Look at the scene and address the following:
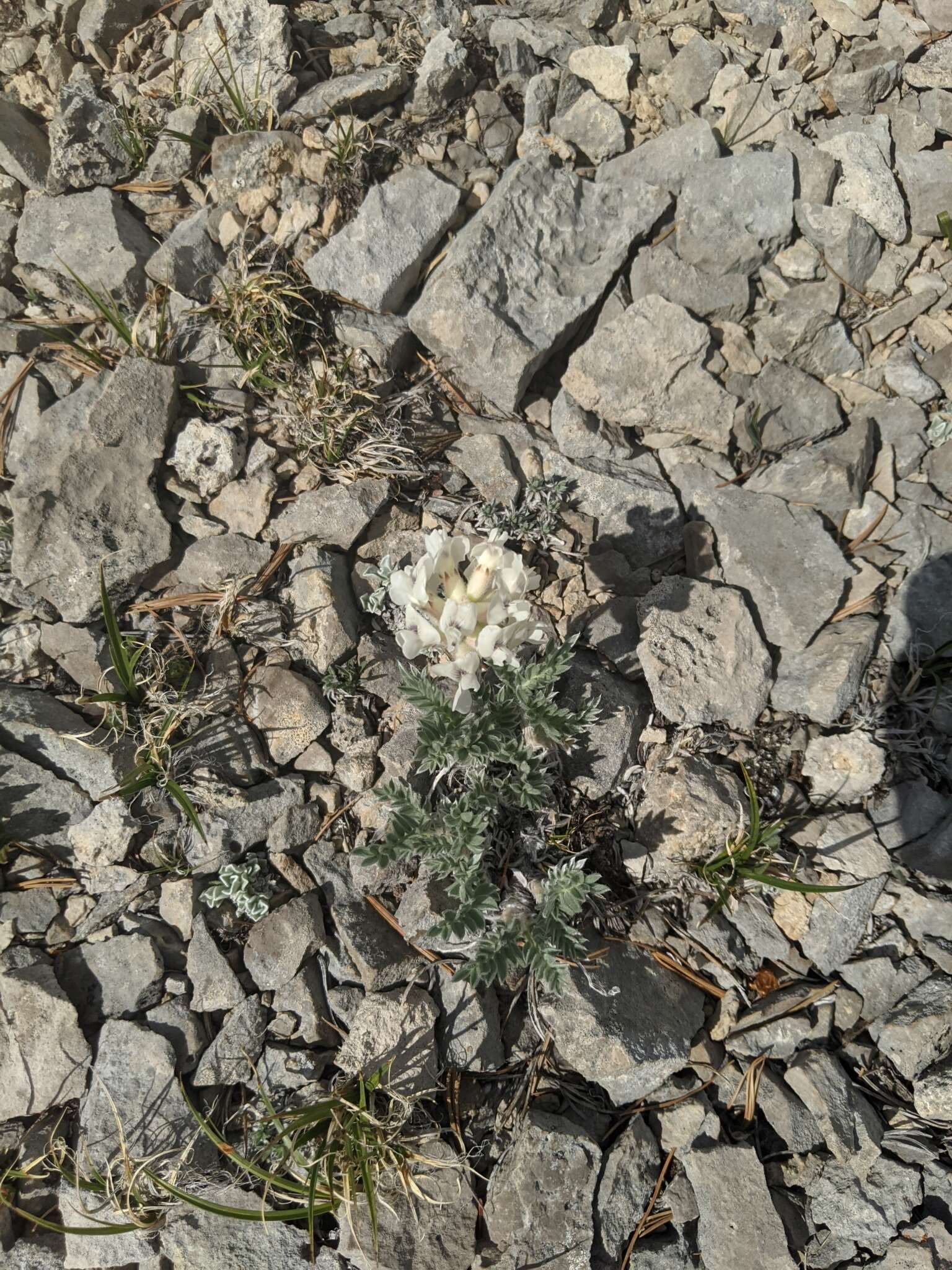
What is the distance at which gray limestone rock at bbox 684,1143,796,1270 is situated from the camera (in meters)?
2.88

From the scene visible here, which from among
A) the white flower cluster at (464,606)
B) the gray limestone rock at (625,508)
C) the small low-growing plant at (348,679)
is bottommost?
the small low-growing plant at (348,679)

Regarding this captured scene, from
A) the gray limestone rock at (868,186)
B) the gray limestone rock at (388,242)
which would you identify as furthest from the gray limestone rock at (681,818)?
the gray limestone rock at (868,186)

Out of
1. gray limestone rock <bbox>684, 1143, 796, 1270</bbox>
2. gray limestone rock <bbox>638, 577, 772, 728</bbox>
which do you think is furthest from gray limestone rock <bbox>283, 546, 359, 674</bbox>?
gray limestone rock <bbox>684, 1143, 796, 1270</bbox>

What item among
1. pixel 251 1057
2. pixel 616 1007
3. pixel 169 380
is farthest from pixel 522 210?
pixel 251 1057

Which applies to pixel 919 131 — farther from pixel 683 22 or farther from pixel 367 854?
pixel 367 854

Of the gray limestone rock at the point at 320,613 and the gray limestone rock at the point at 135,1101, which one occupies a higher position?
the gray limestone rock at the point at 320,613

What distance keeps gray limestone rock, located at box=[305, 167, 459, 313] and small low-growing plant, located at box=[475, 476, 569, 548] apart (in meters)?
1.20

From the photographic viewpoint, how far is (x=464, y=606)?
106 inches

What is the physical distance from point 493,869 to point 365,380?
7.83 ft

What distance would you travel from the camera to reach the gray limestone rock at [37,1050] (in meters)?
3.10

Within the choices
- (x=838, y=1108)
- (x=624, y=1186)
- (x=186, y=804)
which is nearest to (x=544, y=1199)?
(x=624, y=1186)

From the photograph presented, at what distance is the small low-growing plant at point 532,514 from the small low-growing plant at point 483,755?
67cm

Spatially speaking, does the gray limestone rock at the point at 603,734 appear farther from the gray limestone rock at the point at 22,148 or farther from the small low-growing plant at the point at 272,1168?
the gray limestone rock at the point at 22,148

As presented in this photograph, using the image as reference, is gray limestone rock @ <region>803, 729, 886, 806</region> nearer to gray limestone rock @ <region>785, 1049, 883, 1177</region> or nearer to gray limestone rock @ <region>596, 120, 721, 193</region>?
gray limestone rock @ <region>785, 1049, 883, 1177</region>
